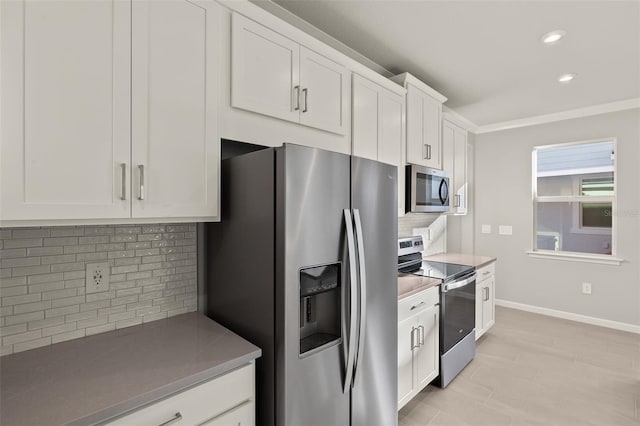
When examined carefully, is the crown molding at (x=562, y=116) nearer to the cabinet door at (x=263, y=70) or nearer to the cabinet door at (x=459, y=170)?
the cabinet door at (x=459, y=170)

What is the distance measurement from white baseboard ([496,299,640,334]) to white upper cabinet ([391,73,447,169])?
2.74 meters

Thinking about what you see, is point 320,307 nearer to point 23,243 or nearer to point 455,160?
point 23,243

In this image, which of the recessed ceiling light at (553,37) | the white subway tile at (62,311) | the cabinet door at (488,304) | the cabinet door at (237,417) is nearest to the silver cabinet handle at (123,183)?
the white subway tile at (62,311)

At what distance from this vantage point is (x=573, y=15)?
2.04m

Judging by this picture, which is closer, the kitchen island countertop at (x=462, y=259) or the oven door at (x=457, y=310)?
the oven door at (x=457, y=310)

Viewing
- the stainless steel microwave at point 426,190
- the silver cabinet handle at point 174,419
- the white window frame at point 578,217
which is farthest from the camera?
the white window frame at point 578,217

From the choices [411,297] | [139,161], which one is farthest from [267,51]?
[411,297]

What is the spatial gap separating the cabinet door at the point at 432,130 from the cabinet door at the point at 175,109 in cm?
210

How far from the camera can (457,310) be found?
2611 mm

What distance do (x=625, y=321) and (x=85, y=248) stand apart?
5.31m

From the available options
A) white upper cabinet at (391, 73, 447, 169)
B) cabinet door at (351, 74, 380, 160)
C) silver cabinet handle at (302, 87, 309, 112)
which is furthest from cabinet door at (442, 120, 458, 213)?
silver cabinet handle at (302, 87, 309, 112)

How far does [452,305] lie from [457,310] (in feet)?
0.41

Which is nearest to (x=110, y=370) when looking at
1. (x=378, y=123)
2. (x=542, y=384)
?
(x=378, y=123)

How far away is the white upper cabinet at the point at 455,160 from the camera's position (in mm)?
3278
